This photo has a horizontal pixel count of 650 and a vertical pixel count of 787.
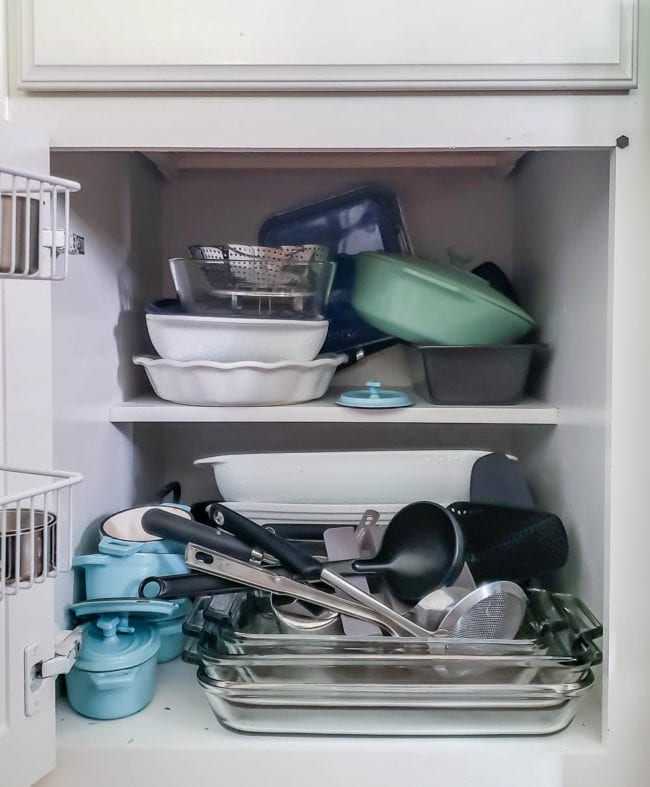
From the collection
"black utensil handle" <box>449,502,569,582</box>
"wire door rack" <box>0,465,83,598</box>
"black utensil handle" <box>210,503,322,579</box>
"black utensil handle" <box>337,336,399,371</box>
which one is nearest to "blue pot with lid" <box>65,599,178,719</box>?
"black utensil handle" <box>210,503,322,579</box>

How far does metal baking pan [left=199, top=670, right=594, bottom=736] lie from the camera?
2.33 feet

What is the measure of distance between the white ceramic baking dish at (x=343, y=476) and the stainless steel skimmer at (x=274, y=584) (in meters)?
0.21

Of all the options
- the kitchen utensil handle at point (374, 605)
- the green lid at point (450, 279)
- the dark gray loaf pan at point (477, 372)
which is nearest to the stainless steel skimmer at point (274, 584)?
the kitchen utensil handle at point (374, 605)

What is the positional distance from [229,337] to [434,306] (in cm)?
27

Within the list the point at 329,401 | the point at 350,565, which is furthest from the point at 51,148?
the point at 350,565

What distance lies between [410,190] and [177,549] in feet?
2.30

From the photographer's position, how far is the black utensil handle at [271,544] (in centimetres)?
80

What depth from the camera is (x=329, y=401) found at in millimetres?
976

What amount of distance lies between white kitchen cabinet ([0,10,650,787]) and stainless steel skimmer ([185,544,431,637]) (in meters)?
0.12

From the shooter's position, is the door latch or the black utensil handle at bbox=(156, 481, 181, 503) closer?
the door latch

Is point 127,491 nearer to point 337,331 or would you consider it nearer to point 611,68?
point 337,331

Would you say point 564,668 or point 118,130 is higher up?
point 118,130

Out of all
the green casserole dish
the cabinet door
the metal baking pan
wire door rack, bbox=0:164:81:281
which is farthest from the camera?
the green casserole dish

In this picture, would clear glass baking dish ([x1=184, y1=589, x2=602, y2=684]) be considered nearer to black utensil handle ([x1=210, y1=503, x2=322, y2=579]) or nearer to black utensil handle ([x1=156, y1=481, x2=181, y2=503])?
black utensil handle ([x1=210, y1=503, x2=322, y2=579])
